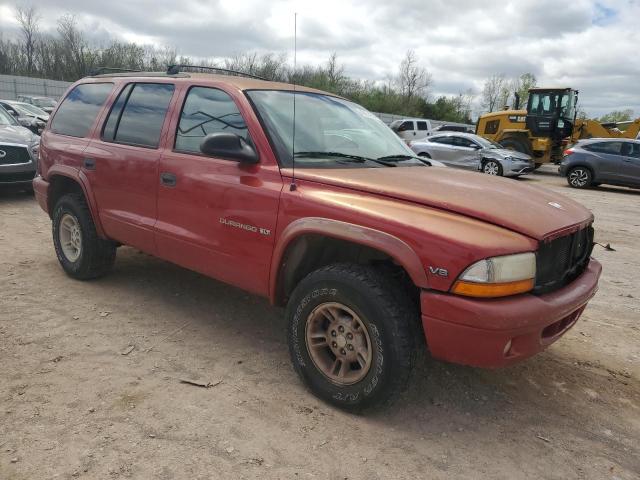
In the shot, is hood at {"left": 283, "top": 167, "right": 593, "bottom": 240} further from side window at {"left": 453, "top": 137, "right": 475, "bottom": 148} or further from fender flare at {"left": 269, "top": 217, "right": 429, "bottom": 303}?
side window at {"left": 453, "top": 137, "right": 475, "bottom": 148}

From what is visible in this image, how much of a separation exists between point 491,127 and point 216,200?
2086cm

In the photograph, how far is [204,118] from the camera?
354 cm

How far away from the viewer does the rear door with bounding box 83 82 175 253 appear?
12.4 ft

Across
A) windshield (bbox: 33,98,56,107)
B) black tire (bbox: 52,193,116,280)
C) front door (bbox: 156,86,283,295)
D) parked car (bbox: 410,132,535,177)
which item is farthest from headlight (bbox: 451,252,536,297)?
windshield (bbox: 33,98,56,107)

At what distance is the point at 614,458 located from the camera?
2596mm

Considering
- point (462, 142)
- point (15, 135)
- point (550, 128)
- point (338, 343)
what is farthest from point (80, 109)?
point (550, 128)

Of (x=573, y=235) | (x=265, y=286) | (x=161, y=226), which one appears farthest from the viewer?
(x=161, y=226)

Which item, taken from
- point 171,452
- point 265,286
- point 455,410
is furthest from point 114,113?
point 455,410

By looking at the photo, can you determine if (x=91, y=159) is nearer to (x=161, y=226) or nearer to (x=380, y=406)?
(x=161, y=226)

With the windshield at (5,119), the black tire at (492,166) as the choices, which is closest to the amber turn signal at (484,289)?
the windshield at (5,119)

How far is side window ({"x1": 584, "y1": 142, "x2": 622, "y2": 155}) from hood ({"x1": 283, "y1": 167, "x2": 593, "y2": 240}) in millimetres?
13623

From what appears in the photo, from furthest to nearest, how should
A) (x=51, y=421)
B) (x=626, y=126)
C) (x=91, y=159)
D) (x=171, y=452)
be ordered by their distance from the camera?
(x=626, y=126) < (x=91, y=159) < (x=51, y=421) < (x=171, y=452)

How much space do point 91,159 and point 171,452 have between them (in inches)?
108

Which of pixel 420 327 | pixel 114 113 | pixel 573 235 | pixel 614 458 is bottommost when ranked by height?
pixel 614 458
